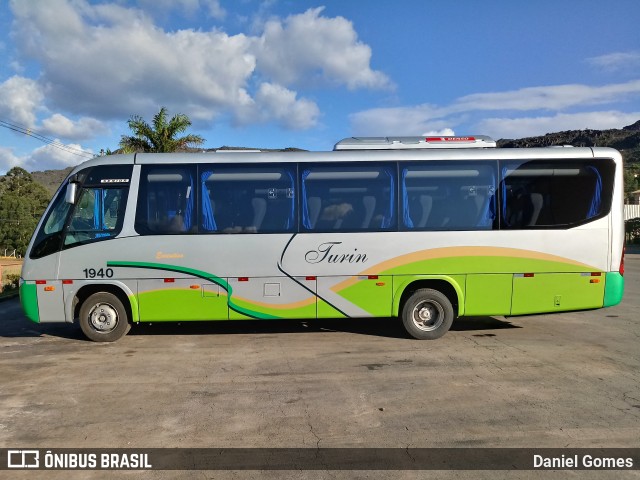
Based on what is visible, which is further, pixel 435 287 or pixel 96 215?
pixel 435 287

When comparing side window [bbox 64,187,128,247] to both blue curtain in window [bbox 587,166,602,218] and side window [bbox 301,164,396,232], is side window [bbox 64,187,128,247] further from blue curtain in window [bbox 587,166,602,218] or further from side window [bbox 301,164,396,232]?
blue curtain in window [bbox 587,166,602,218]

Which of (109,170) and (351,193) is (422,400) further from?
(109,170)

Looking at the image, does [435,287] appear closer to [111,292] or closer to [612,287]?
[612,287]

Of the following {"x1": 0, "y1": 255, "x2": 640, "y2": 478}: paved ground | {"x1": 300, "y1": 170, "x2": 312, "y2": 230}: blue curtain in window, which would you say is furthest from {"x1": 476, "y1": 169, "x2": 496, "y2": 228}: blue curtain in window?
{"x1": 300, "y1": 170, "x2": 312, "y2": 230}: blue curtain in window

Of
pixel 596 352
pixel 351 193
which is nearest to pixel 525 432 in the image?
pixel 596 352

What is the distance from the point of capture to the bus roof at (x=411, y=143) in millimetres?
7938

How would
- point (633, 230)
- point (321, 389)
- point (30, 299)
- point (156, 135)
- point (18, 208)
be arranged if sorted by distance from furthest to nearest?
1. point (18, 208)
2. point (633, 230)
3. point (156, 135)
4. point (30, 299)
5. point (321, 389)

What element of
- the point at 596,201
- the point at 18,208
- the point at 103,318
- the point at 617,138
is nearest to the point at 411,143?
the point at 596,201

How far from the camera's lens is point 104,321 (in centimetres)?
761

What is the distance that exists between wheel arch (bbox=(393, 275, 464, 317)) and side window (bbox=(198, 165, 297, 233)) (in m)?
2.18

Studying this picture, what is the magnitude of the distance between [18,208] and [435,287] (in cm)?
6295

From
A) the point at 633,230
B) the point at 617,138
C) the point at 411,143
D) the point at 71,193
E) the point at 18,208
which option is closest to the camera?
the point at 71,193

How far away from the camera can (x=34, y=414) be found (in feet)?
15.6

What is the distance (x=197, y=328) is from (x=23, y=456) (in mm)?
4869
